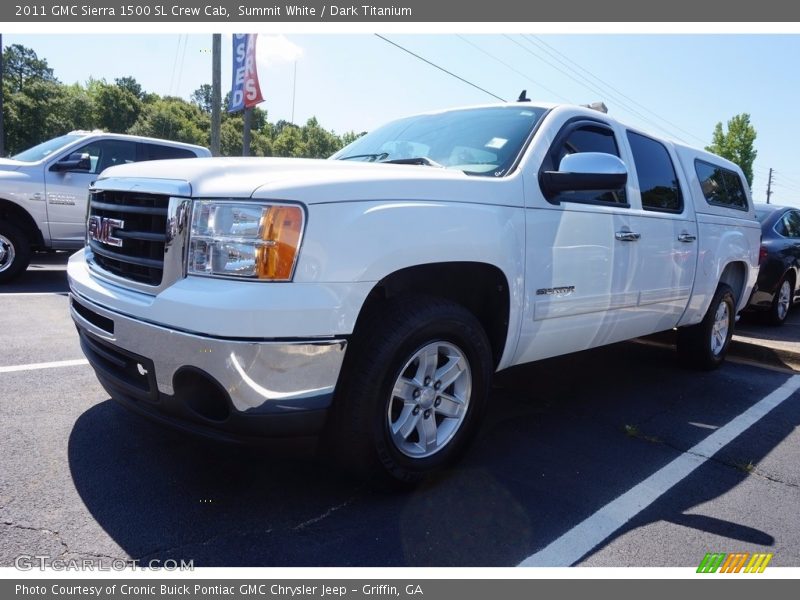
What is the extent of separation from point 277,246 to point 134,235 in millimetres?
800

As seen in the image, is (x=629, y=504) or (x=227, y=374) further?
(x=629, y=504)

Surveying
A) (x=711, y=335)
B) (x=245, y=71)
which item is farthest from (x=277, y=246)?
(x=245, y=71)

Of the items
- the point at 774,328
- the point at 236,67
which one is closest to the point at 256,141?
the point at 236,67

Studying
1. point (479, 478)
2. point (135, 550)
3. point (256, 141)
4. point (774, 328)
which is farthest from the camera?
point (256, 141)

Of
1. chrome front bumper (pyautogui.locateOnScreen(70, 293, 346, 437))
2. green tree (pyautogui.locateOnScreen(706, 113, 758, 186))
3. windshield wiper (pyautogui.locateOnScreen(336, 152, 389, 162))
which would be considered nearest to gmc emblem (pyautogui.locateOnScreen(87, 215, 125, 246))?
chrome front bumper (pyautogui.locateOnScreen(70, 293, 346, 437))

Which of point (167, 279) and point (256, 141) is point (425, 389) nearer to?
point (167, 279)

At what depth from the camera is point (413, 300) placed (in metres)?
2.58

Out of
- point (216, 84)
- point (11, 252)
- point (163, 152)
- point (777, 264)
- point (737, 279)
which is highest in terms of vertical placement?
point (216, 84)

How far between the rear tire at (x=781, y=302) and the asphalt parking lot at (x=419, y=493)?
4.33 metres

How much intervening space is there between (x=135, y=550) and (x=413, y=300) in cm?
143

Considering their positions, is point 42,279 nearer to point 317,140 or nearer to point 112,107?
point 112,107

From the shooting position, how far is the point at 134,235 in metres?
2.53

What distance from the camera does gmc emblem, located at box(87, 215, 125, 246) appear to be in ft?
8.75

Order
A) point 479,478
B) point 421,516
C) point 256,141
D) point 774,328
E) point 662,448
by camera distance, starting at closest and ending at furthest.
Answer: point 421,516
point 479,478
point 662,448
point 774,328
point 256,141
